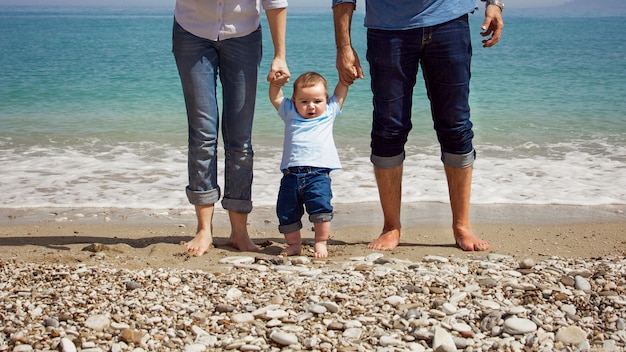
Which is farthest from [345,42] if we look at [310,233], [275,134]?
[275,134]

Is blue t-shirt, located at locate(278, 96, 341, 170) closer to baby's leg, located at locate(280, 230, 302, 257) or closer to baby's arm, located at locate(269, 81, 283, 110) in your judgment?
baby's arm, located at locate(269, 81, 283, 110)

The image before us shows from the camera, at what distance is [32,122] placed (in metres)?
9.82

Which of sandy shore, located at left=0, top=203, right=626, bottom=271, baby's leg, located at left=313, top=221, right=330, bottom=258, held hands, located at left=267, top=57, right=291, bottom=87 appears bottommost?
sandy shore, located at left=0, top=203, right=626, bottom=271

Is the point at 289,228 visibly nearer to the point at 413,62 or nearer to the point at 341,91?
the point at 341,91

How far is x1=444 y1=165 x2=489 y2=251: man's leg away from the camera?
13.6 ft

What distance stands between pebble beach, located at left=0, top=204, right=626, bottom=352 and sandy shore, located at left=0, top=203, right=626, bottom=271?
29 millimetres

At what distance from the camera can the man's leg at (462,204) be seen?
4133mm

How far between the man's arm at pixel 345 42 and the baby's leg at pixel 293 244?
878 millimetres

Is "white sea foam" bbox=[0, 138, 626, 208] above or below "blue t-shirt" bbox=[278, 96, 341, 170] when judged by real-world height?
below

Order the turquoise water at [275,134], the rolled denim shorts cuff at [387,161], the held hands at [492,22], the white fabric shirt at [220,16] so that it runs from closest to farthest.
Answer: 1. the white fabric shirt at [220,16]
2. the held hands at [492,22]
3. the rolled denim shorts cuff at [387,161]
4. the turquoise water at [275,134]

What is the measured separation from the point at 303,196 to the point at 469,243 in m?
0.98

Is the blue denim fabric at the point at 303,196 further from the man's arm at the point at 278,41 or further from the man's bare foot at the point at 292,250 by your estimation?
the man's arm at the point at 278,41

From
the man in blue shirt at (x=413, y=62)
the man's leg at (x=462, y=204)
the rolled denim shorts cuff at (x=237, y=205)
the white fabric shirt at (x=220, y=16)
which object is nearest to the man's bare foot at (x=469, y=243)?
the man's leg at (x=462, y=204)

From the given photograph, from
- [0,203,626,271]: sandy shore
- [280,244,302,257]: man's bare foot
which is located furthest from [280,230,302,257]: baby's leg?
[0,203,626,271]: sandy shore
